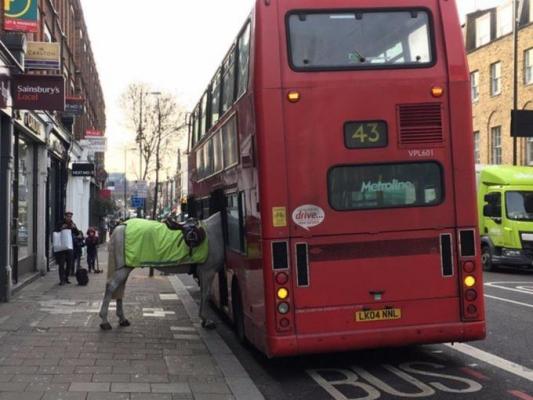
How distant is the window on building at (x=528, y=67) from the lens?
105ft

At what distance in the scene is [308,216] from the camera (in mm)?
6500

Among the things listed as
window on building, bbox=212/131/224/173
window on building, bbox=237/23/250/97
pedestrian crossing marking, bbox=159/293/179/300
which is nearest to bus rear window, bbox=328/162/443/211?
Answer: window on building, bbox=237/23/250/97

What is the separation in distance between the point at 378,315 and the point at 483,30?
35140 millimetres

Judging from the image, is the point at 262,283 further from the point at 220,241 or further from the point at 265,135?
the point at 220,241

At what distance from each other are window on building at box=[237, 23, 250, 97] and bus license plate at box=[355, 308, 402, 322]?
270 cm

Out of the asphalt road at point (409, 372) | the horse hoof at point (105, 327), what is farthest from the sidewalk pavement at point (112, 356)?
the asphalt road at point (409, 372)

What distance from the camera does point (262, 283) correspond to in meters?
6.61

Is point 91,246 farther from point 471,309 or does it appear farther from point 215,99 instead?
point 471,309

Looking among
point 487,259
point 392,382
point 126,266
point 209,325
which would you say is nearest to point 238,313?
point 209,325

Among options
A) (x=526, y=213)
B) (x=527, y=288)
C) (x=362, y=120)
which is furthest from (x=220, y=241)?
(x=526, y=213)

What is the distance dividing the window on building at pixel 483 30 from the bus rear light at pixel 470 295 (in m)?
33.7

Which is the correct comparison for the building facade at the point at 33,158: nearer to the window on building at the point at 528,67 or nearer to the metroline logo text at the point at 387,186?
the metroline logo text at the point at 387,186

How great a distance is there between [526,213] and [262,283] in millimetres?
14519

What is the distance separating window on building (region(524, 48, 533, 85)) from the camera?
1264 inches
